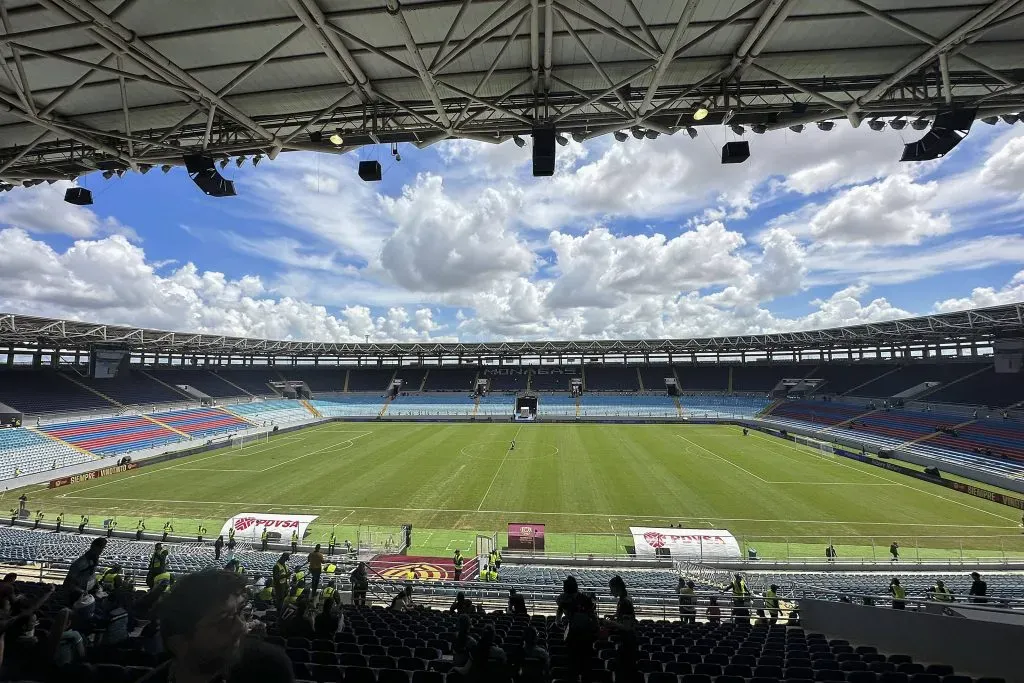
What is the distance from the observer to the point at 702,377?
69500 mm

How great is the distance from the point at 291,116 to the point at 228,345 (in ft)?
176

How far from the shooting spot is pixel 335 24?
723cm

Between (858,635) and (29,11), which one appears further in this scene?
(858,635)

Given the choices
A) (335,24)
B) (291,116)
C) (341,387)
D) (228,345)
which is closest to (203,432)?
(228,345)

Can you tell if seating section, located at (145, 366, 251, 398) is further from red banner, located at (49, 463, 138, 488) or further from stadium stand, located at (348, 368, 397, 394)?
red banner, located at (49, 463, 138, 488)

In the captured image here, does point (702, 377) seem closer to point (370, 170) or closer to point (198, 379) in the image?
point (370, 170)

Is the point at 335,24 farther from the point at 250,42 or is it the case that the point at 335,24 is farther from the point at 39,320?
the point at 39,320

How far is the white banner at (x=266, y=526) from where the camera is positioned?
17859mm

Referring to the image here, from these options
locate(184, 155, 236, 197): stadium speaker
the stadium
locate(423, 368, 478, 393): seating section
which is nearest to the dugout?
the stadium

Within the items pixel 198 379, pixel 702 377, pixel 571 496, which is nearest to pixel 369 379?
pixel 198 379

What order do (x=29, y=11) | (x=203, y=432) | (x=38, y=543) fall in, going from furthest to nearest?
(x=203, y=432), (x=38, y=543), (x=29, y=11)

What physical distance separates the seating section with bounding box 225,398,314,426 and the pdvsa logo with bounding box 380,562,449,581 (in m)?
44.0

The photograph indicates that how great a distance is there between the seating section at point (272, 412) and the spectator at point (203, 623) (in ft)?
190

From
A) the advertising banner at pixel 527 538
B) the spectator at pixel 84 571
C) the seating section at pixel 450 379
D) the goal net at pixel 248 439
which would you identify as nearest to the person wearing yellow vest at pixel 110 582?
the spectator at pixel 84 571
